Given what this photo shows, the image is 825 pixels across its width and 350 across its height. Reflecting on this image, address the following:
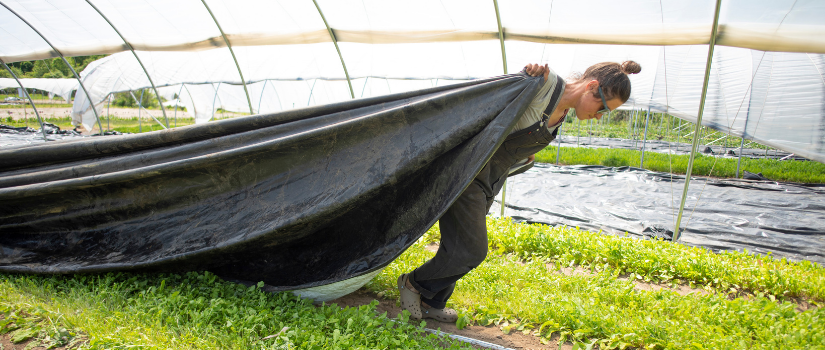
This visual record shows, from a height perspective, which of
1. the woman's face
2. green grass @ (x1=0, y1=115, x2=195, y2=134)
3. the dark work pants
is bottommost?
green grass @ (x1=0, y1=115, x2=195, y2=134)

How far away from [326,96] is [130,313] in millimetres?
17087

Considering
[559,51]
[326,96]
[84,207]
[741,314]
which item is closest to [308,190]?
[84,207]

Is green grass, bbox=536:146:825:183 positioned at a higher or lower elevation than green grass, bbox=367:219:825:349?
lower

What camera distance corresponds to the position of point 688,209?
21.0 ft

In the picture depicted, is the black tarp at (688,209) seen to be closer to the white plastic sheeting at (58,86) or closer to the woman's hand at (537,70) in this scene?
the woman's hand at (537,70)

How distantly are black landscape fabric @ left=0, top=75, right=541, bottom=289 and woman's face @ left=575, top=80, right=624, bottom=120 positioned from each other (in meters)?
0.26

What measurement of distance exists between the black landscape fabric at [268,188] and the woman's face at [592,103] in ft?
0.84

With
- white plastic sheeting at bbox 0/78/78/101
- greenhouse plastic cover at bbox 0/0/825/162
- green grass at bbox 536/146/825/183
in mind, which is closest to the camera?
greenhouse plastic cover at bbox 0/0/825/162

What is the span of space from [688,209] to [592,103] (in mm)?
5177

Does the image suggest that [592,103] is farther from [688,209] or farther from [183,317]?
[688,209]

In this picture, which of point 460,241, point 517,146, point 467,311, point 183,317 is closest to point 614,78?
point 517,146

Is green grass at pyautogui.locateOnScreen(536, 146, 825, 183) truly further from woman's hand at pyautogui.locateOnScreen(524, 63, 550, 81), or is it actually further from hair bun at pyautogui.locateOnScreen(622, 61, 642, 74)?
woman's hand at pyautogui.locateOnScreen(524, 63, 550, 81)

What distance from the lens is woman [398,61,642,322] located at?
7.48 ft

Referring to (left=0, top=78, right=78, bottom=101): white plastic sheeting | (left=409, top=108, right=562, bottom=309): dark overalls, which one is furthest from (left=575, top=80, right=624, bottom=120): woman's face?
(left=0, top=78, right=78, bottom=101): white plastic sheeting
